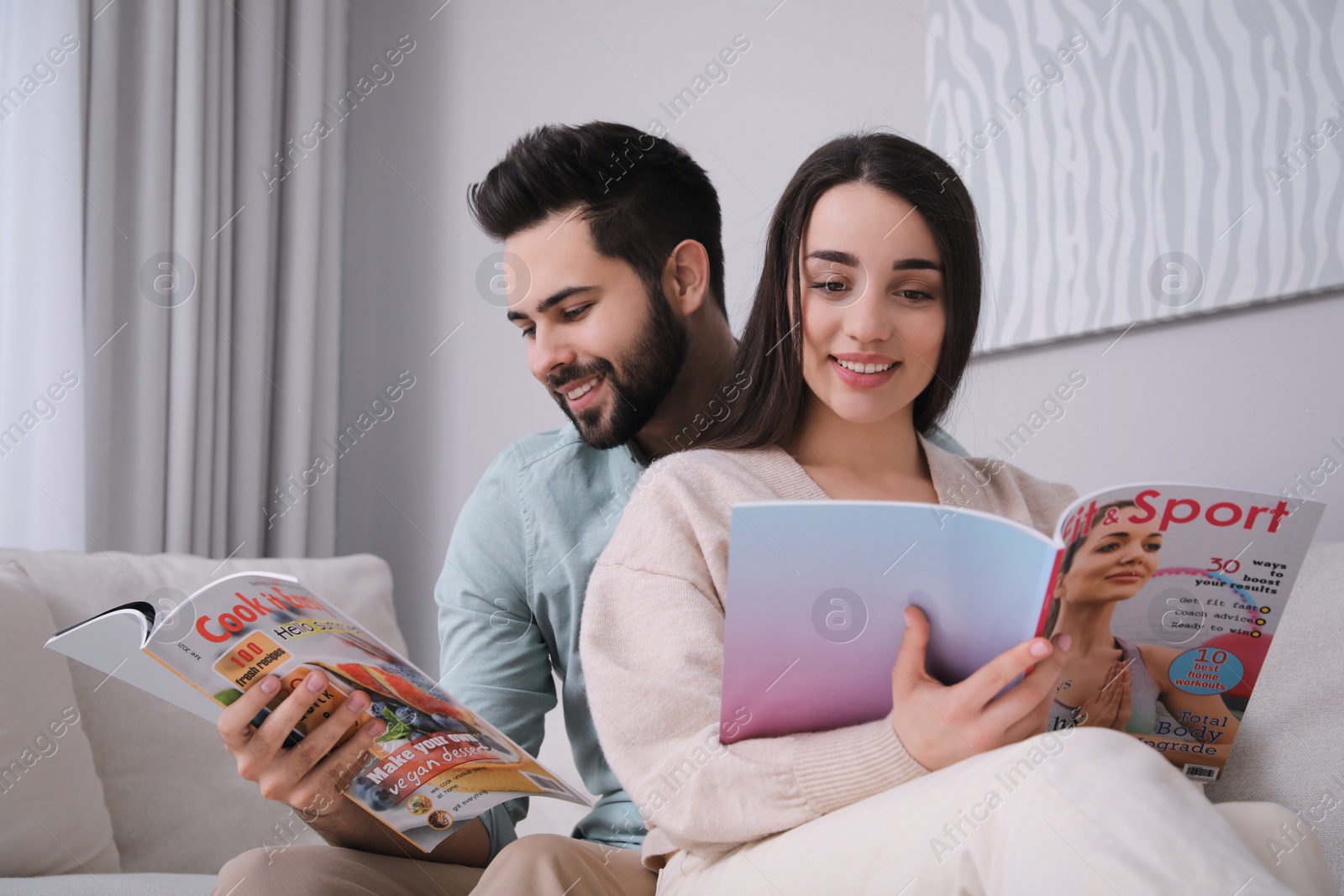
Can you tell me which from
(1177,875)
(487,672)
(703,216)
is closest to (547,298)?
(703,216)

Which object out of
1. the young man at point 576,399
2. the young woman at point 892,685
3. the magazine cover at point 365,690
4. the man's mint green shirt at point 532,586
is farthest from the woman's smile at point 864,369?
the magazine cover at point 365,690

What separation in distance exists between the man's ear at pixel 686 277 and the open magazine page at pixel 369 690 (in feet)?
2.22

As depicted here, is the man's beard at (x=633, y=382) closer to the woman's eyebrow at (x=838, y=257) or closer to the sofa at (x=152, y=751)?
the woman's eyebrow at (x=838, y=257)

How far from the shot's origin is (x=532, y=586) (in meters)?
1.34

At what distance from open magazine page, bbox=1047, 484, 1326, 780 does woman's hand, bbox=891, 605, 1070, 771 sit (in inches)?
1.9

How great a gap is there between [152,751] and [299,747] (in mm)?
811

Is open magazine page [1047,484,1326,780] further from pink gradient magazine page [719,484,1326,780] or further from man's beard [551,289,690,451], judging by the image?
man's beard [551,289,690,451]

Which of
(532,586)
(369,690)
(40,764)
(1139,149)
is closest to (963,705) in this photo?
(369,690)

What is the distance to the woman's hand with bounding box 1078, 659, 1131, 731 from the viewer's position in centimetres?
94

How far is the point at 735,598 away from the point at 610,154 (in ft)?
2.75

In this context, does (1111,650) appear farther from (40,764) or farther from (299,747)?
(40,764)

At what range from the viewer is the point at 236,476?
264 centimetres

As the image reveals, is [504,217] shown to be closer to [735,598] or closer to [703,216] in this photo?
[703,216]

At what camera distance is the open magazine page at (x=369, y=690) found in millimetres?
813
